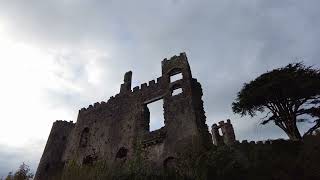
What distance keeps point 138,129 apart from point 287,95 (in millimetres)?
11297

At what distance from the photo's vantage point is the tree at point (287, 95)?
743 inches

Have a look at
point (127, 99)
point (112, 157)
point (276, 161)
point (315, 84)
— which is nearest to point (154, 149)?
point (112, 157)

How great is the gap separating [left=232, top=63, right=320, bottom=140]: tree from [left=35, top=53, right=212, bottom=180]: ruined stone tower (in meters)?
4.39

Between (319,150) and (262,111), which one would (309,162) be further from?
(262,111)

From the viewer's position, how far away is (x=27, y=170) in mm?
11812

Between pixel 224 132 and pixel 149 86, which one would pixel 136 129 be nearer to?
pixel 149 86

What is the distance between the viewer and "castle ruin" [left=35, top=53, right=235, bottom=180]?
1895 centimetres

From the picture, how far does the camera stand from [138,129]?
2180cm

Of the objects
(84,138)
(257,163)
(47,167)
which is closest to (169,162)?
(257,163)

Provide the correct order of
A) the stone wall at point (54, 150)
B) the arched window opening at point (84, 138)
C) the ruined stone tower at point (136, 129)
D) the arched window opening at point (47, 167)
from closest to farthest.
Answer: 1. the ruined stone tower at point (136, 129)
2. the arched window opening at point (84, 138)
3. the stone wall at point (54, 150)
4. the arched window opening at point (47, 167)

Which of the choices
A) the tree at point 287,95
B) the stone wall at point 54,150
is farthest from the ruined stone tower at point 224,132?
the stone wall at point 54,150

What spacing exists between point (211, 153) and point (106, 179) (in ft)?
24.8

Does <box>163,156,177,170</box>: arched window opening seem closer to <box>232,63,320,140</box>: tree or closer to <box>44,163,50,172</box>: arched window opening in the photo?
<box>232,63,320,140</box>: tree

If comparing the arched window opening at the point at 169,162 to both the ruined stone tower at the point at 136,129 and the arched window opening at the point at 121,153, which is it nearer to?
the ruined stone tower at the point at 136,129
